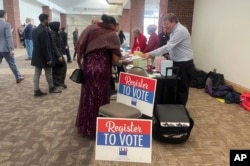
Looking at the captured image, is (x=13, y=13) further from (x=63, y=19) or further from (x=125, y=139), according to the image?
(x=63, y=19)

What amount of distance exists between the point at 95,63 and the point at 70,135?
88cm

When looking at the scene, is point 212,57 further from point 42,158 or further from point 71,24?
point 71,24

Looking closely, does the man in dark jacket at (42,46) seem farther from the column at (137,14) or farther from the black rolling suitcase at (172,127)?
the column at (137,14)

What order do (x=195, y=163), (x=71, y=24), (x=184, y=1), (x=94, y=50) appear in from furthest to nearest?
(x=71, y=24)
(x=184, y=1)
(x=94, y=50)
(x=195, y=163)

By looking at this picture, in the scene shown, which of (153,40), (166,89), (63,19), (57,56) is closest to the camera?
(166,89)

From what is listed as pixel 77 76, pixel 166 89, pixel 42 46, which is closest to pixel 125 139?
pixel 77 76

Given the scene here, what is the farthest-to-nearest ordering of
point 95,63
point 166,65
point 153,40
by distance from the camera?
point 153,40, point 166,65, point 95,63

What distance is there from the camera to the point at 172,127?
253cm

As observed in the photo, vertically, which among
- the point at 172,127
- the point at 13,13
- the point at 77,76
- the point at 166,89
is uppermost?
the point at 13,13

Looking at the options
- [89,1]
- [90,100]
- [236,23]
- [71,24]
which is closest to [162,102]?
[90,100]

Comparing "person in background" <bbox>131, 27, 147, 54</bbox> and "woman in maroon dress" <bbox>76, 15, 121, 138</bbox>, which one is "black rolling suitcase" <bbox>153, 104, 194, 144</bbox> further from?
"person in background" <bbox>131, 27, 147, 54</bbox>

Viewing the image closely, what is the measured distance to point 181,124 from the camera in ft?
8.30

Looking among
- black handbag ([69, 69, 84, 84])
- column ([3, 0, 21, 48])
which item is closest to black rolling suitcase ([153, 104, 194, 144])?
black handbag ([69, 69, 84, 84])

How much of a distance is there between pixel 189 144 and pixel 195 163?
0.38m
